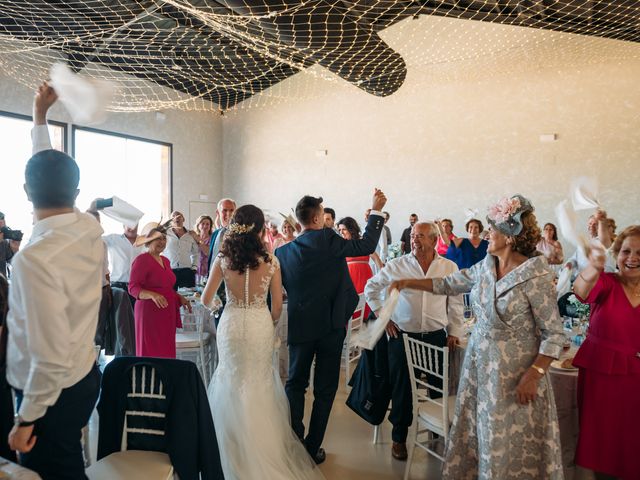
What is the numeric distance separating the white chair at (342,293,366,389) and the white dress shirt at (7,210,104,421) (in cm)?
329

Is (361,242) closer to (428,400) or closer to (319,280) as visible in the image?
(319,280)

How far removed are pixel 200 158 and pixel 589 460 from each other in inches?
400

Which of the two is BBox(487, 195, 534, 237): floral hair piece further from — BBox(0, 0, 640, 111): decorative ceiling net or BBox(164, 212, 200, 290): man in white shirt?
BBox(164, 212, 200, 290): man in white shirt

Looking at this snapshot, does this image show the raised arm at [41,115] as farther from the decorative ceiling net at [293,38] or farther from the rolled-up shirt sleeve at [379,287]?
the decorative ceiling net at [293,38]

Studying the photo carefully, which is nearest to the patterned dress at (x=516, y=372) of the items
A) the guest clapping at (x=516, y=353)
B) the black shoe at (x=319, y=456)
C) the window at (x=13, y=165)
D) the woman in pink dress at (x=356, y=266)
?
the guest clapping at (x=516, y=353)

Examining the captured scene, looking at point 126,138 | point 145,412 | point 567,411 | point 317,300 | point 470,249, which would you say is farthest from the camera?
point 126,138

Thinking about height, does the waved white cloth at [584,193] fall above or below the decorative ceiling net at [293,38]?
below

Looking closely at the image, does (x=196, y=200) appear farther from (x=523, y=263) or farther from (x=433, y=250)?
(x=523, y=263)

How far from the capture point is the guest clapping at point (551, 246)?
221 inches

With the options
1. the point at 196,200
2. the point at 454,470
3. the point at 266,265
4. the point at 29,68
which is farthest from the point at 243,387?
the point at 196,200

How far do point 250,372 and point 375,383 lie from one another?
0.94 m

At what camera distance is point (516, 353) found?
2123 millimetres

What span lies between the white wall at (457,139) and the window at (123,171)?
1.94m

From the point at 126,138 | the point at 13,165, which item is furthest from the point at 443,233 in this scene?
the point at 13,165
